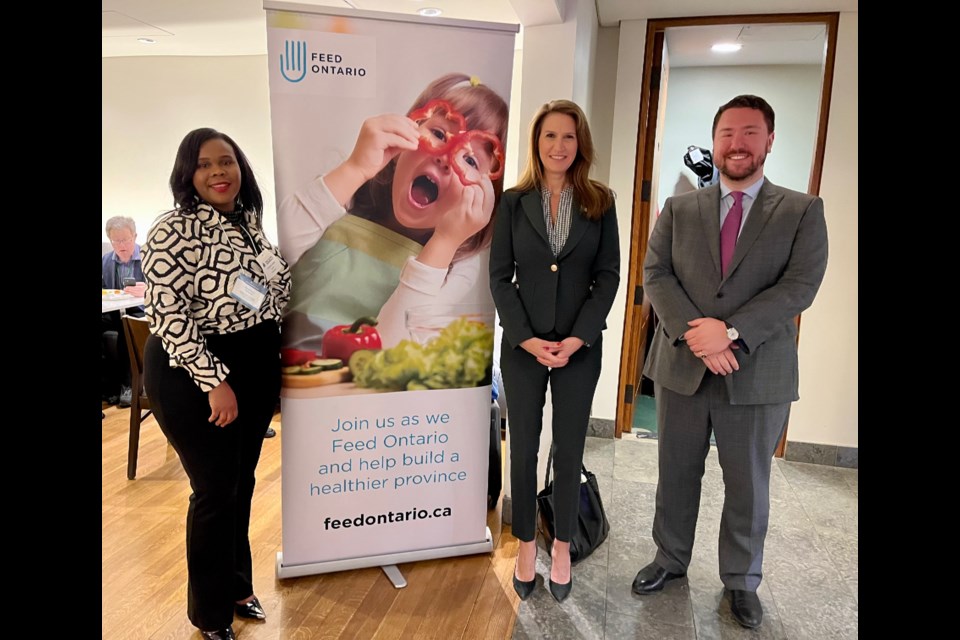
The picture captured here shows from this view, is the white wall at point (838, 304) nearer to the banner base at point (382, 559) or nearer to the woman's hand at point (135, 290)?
the banner base at point (382, 559)

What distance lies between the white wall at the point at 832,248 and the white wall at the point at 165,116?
322cm

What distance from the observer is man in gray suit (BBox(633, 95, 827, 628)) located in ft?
6.25

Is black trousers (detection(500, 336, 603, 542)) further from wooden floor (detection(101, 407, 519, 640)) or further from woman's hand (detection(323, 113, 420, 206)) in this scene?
woman's hand (detection(323, 113, 420, 206))

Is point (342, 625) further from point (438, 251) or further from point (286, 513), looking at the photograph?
point (438, 251)

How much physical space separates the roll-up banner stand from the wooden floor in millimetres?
91

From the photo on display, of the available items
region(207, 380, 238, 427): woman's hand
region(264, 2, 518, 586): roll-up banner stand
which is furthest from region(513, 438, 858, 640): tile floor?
region(207, 380, 238, 427): woman's hand

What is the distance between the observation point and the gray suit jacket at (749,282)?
6.22ft

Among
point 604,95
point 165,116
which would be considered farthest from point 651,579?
point 165,116

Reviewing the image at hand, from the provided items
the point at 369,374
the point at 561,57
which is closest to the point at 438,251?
the point at 369,374

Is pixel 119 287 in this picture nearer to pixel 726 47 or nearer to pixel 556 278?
pixel 556 278

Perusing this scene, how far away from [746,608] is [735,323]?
967mm

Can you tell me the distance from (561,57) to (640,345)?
6.53 ft
